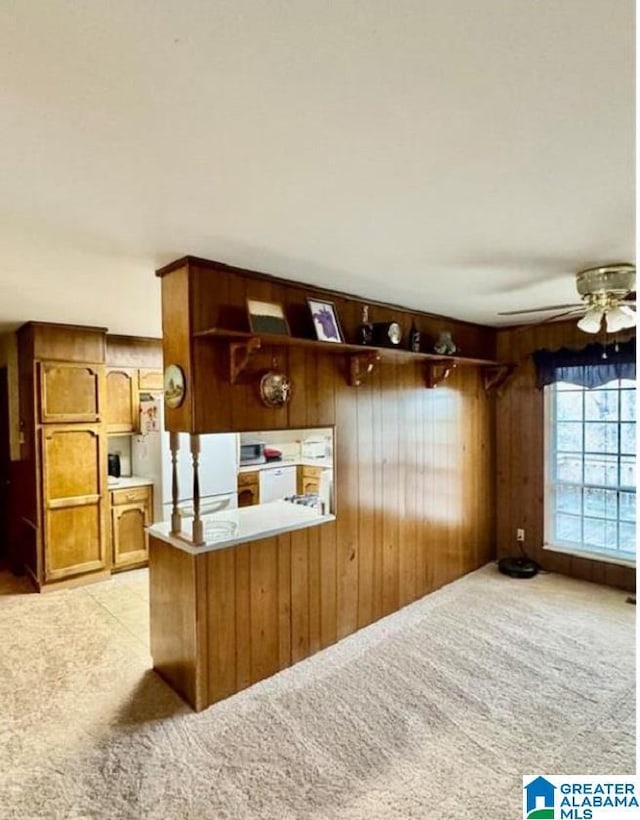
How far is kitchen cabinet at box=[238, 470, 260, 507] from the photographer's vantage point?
5.09 meters

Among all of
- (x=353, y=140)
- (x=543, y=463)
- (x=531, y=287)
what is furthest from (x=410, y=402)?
(x=353, y=140)

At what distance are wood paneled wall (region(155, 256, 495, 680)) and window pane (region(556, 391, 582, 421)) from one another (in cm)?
63

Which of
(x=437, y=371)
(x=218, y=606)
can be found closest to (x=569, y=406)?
(x=437, y=371)

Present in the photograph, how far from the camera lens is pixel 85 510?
4.32 meters

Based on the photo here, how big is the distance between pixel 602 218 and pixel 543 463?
298 cm

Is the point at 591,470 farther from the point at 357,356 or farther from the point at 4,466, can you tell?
the point at 4,466

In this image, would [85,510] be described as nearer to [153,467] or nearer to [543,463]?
[153,467]

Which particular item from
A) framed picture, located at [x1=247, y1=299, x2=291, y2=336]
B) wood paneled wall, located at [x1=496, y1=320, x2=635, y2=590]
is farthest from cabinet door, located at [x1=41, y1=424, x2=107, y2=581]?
wood paneled wall, located at [x1=496, y1=320, x2=635, y2=590]

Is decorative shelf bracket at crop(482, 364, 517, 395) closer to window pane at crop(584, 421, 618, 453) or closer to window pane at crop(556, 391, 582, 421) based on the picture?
window pane at crop(556, 391, 582, 421)

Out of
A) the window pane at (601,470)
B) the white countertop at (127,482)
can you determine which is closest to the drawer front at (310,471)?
the white countertop at (127,482)

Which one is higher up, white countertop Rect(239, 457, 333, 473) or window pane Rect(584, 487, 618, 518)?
white countertop Rect(239, 457, 333, 473)

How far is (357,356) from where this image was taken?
315 cm

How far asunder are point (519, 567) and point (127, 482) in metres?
3.82

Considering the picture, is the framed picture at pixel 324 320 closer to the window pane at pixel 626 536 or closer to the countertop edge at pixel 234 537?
the countertop edge at pixel 234 537
